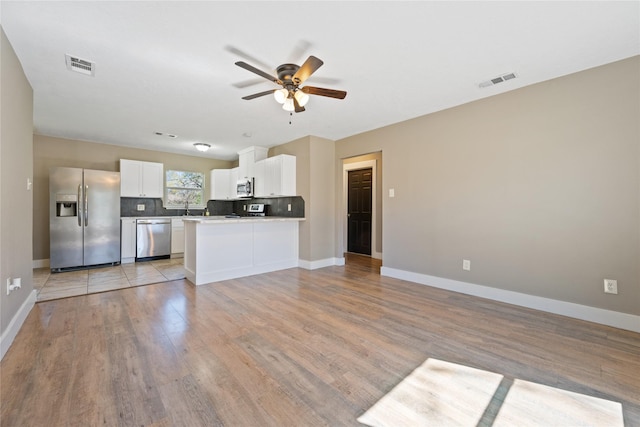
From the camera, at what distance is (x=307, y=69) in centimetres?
227

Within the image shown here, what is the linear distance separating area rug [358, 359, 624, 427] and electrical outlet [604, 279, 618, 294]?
Result: 1500 millimetres

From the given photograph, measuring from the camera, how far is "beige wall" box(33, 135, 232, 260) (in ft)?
16.5

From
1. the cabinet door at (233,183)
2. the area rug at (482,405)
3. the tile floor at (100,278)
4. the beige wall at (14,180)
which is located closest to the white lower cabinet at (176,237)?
the tile floor at (100,278)

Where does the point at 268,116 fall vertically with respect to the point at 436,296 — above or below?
above

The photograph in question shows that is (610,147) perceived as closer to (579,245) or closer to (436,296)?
(579,245)

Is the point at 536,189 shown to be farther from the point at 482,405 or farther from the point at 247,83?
the point at 247,83

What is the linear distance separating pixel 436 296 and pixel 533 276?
1048 millimetres

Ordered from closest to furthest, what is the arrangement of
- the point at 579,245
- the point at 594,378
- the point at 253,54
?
1. the point at 594,378
2. the point at 253,54
3. the point at 579,245

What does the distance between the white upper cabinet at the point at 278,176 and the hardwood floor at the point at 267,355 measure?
8.12ft

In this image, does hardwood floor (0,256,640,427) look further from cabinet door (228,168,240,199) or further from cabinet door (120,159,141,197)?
cabinet door (228,168,240,199)

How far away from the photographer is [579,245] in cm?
270

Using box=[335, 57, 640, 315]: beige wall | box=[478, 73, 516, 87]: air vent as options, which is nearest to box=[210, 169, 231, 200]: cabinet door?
box=[335, 57, 640, 315]: beige wall

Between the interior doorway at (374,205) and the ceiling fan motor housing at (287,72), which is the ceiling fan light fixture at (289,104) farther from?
the interior doorway at (374,205)

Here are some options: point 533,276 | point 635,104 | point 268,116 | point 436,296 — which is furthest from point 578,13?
point 268,116
